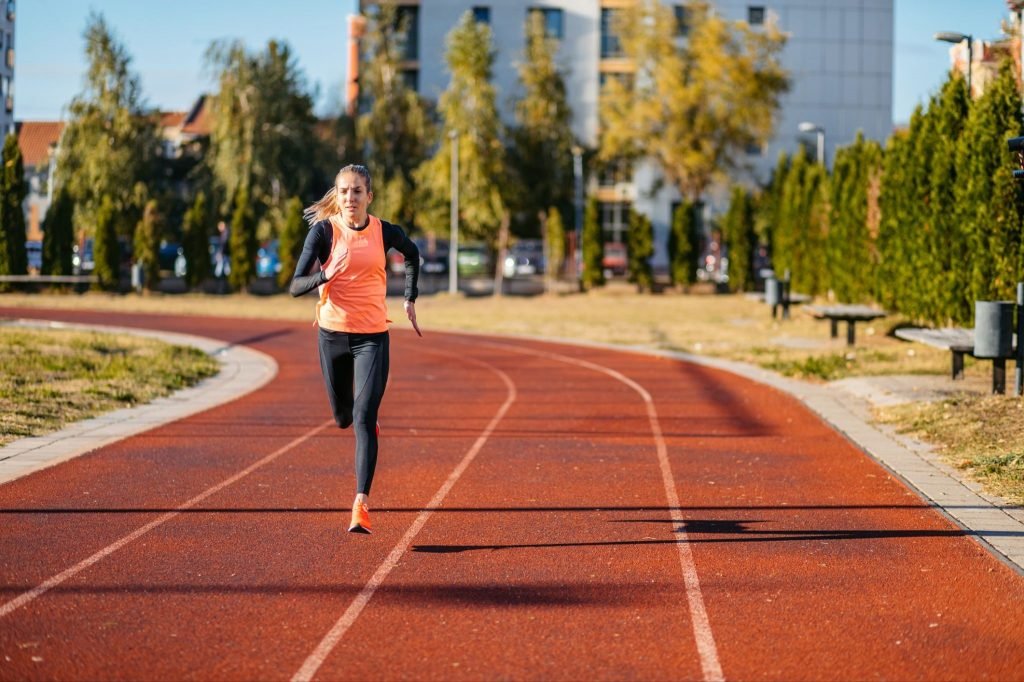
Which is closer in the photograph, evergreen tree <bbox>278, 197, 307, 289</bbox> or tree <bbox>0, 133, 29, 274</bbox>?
tree <bbox>0, 133, 29, 274</bbox>

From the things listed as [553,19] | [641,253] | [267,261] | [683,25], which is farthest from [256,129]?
[553,19]

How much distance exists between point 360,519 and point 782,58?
71828mm

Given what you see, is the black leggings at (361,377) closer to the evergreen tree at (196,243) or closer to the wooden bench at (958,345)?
the wooden bench at (958,345)

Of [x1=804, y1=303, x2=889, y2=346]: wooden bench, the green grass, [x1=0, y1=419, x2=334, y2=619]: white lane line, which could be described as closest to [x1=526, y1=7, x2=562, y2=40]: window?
[x1=804, y1=303, x2=889, y2=346]: wooden bench

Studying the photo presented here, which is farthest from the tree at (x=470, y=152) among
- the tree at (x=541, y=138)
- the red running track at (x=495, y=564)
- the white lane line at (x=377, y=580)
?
the white lane line at (x=377, y=580)

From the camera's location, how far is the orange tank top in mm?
8086

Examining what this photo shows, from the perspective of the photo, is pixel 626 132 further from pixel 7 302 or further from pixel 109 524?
pixel 109 524

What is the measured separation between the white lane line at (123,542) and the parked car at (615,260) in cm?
5167

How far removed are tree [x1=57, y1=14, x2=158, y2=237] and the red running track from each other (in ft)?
139

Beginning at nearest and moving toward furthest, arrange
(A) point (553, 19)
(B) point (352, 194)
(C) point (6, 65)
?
(B) point (352, 194) → (C) point (6, 65) → (A) point (553, 19)

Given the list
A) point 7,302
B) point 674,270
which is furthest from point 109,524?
point 674,270

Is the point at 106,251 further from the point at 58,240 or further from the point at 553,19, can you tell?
the point at 553,19

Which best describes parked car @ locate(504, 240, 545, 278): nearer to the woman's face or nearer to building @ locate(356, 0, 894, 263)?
building @ locate(356, 0, 894, 263)

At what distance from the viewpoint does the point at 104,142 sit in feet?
177
